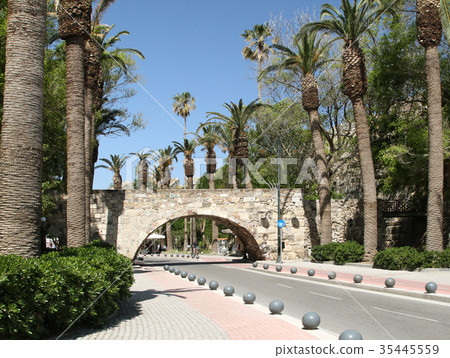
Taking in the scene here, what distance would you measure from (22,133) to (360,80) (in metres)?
19.4

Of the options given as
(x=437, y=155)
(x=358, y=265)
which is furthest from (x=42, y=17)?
(x=358, y=265)

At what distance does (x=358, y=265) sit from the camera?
73.1 feet

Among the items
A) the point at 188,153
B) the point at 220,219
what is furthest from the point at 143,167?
the point at 220,219

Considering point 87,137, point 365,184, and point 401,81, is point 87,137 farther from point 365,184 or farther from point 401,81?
point 401,81

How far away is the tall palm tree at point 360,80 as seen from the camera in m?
23.1

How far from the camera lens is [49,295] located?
5.96 metres

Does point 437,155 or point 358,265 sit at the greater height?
point 437,155

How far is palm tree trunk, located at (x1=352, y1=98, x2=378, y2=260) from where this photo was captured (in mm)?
23062

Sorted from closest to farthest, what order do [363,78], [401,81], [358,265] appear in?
[358,265]
[363,78]
[401,81]

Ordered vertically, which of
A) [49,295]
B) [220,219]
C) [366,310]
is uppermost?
[49,295]

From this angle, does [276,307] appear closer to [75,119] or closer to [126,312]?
[126,312]

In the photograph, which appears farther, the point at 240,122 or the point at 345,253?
the point at 240,122

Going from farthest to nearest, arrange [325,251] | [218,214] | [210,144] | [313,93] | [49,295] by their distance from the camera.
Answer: [210,144] < [218,214] < [313,93] < [325,251] < [49,295]

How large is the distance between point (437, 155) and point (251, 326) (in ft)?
49.4
